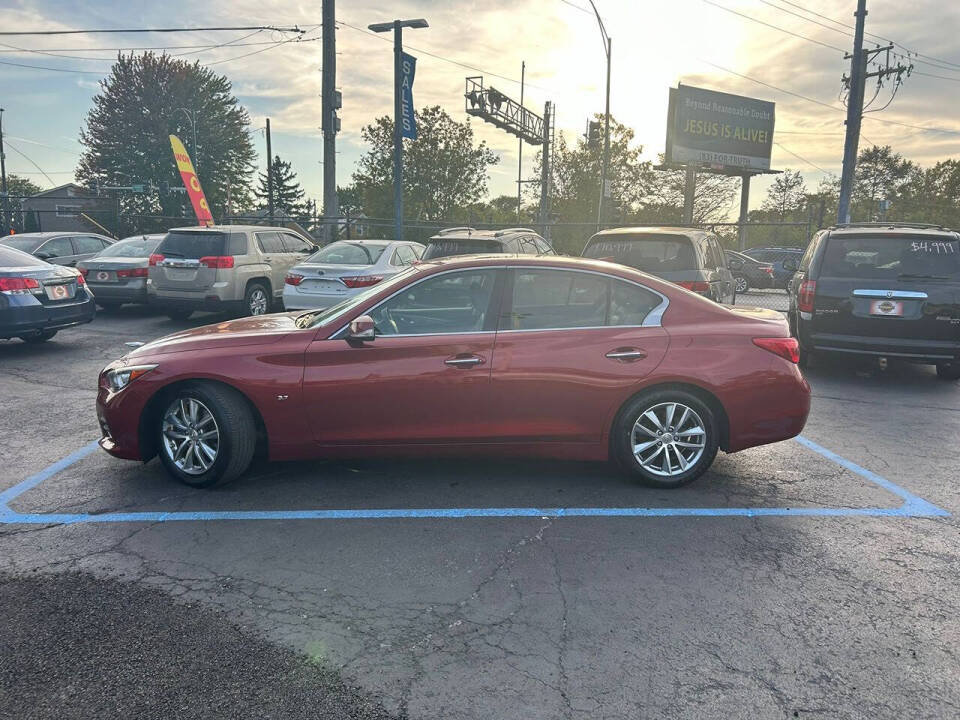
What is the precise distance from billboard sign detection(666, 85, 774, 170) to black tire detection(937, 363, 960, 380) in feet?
93.0

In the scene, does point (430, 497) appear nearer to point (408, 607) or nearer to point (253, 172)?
point (408, 607)

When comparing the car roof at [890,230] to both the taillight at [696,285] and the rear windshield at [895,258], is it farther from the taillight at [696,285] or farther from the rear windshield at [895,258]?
the taillight at [696,285]

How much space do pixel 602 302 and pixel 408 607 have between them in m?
2.43

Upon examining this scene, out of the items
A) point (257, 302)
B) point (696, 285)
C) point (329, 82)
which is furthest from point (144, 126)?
point (696, 285)

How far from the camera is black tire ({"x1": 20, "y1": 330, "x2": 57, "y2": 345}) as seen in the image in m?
9.76

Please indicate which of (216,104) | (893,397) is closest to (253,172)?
(216,104)

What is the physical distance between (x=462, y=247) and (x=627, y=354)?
5.76 metres

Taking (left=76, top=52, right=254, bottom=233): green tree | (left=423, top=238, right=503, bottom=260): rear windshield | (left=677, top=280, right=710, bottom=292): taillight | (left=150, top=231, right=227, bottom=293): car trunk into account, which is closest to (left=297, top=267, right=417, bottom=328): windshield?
(left=677, top=280, right=710, bottom=292): taillight

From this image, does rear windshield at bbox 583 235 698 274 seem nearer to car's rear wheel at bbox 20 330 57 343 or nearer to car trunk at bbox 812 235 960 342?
car trunk at bbox 812 235 960 342

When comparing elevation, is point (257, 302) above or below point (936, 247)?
below

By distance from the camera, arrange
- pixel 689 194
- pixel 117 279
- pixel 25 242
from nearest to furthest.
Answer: pixel 117 279 < pixel 25 242 < pixel 689 194

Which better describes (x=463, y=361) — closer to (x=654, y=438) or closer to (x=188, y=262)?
(x=654, y=438)

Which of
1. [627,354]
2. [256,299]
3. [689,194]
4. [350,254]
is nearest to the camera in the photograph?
[627,354]

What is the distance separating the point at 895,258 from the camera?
7.61 metres
